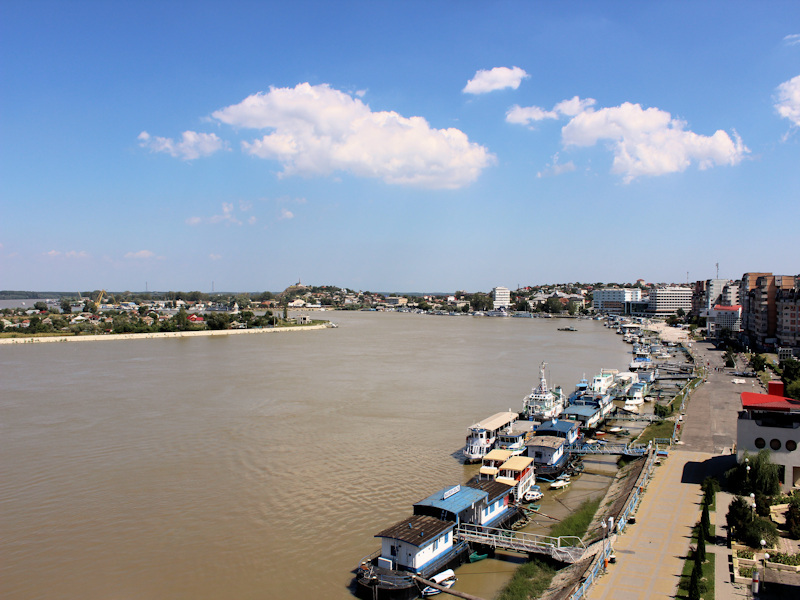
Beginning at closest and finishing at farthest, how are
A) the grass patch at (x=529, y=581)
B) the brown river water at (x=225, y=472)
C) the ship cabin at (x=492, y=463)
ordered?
the grass patch at (x=529, y=581) → the brown river water at (x=225, y=472) → the ship cabin at (x=492, y=463)

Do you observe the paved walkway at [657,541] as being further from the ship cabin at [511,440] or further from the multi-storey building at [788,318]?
the multi-storey building at [788,318]

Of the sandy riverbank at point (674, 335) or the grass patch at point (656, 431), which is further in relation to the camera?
the sandy riverbank at point (674, 335)

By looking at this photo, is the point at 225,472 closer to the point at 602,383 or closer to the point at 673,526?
the point at 673,526

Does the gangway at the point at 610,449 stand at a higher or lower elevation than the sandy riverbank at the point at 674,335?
lower

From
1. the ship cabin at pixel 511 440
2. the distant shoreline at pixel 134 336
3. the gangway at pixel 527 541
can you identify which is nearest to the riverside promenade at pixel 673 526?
the gangway at pixel 527 541

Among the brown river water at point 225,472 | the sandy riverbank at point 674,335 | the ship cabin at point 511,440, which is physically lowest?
the brown river water at point 225,472

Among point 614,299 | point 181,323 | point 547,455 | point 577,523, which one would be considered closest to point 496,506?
point 577,523

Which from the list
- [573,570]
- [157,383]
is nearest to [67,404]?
[157,383]

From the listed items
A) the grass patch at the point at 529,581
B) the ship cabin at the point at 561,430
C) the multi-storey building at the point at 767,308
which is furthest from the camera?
the multi-storey building at the point at 767,308
